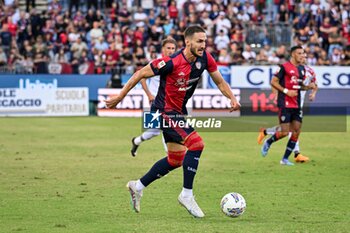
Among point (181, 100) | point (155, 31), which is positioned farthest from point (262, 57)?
point (181, 100)

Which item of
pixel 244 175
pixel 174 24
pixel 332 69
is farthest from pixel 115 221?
pixel 174 24


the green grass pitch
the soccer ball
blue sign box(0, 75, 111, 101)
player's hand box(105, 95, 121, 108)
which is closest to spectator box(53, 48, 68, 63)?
blue sign box(0, 75, 111, 101)

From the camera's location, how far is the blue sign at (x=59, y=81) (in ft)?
96.9

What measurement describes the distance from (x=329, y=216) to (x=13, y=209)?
4.09 metres

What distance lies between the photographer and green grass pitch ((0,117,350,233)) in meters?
9.63

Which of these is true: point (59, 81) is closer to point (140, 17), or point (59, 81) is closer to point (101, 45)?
point (101, 45)

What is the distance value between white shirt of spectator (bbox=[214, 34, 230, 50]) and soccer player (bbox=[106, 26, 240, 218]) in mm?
22735

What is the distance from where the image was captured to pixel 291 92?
16.4 metres

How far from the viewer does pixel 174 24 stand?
34.7 metres

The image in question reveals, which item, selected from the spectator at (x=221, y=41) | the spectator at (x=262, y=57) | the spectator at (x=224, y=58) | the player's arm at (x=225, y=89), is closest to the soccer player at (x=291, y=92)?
the player's arm at (x=225, y=89)

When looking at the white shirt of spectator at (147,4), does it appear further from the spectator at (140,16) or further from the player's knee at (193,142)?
the player's knee at (193,142)

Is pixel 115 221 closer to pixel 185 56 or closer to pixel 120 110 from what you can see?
pixel 185 56

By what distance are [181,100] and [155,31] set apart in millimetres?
23561

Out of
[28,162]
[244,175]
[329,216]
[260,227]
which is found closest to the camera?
[260,227]
